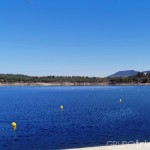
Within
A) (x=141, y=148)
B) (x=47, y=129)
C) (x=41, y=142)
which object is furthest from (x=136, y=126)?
(x=141, y=148)

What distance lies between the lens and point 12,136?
123 feet

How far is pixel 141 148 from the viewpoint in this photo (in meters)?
15.1

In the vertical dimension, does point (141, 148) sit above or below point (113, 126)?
above

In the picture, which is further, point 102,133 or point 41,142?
point 102,133

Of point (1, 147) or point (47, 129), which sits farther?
point (47, 129)

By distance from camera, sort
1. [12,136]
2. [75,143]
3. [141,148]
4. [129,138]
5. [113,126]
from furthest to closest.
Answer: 1. [113,126]
2. [12,136]
3. [129,138]
4. [75,143]
5. [141,148]

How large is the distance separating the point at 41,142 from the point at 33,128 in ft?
34.2

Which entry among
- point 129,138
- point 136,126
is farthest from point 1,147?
point 136,126

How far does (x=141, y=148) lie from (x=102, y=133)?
76.9 feet

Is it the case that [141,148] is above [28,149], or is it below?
above

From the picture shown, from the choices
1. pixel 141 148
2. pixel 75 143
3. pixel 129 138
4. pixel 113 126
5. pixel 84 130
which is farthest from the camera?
pixel 113 126

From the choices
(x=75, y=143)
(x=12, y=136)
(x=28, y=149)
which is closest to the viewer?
(x=28, y=149)

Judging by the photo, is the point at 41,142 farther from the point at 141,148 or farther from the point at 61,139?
the point at 141,148

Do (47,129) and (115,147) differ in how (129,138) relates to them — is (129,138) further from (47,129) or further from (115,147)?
(115,147)
